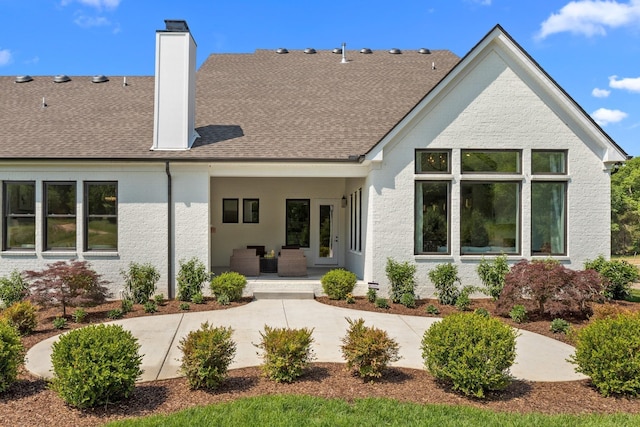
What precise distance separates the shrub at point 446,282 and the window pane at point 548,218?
2486mm

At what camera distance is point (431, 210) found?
459 inches

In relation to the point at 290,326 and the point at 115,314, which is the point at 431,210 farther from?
the point at 115,314

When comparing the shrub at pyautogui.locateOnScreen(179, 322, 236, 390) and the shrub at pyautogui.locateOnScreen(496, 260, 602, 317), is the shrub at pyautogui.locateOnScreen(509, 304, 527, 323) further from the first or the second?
the shrub at pyautogui.locateOnScreen(179, 322, 236, 390)

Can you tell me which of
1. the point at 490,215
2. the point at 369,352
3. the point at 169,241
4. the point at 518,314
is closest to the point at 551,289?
the point at 518,314

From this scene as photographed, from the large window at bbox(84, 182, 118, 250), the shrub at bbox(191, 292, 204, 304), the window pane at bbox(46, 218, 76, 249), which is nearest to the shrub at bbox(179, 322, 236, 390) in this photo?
the shrub at bbox(191, 292, 204, 304)

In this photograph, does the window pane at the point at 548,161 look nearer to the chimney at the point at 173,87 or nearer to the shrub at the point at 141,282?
the chimney at the point at 173,87

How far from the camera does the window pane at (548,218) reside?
38.3ft

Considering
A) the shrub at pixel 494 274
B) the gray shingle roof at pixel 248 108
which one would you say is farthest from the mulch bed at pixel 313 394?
the gray shingle roof at pixel 248 108

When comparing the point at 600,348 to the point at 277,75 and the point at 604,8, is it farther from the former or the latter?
the point at 604,8

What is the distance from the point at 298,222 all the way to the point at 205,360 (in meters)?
11.3

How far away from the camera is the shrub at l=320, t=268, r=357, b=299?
11.2 m

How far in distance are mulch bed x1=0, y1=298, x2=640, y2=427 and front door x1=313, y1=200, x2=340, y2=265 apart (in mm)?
10009

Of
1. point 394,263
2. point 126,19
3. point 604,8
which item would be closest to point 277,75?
point 126,19

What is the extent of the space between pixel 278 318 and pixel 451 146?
6451 millimetres
